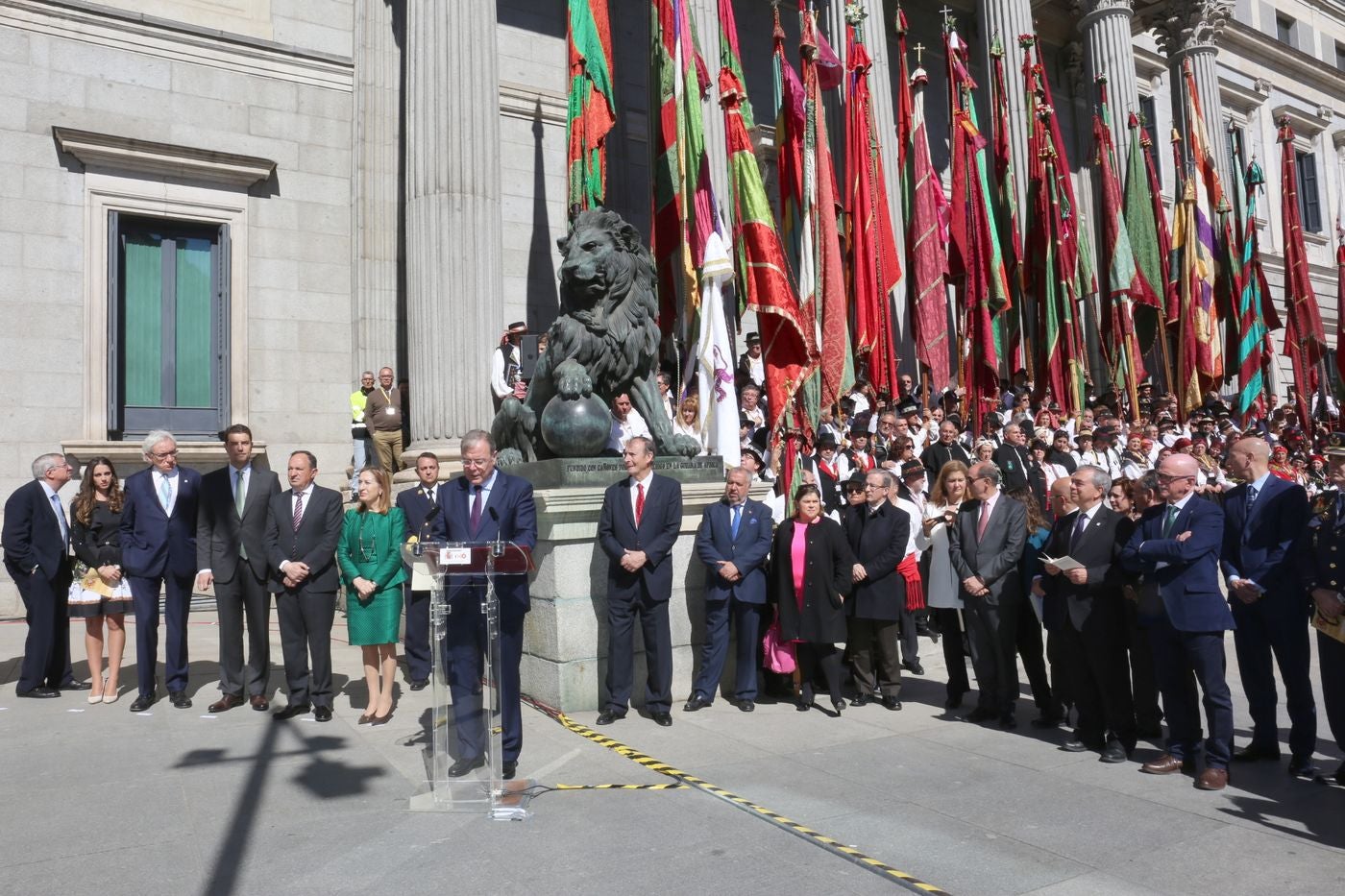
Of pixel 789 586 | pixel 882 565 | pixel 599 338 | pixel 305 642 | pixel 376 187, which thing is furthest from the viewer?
pixel 376 187

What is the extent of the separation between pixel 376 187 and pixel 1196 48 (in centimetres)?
2117

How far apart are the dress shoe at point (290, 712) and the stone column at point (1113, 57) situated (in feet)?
66.5

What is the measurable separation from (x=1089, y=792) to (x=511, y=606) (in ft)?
10.9

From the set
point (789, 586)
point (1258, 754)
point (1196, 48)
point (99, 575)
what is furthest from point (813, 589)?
point (1196, 48)

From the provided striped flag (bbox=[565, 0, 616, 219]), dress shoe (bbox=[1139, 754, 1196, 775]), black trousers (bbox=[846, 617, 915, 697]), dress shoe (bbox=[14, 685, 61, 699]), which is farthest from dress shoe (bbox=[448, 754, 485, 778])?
striped flag (bbox=[565, 0, 616, 219])

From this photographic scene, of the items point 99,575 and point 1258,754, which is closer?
point 1258,754

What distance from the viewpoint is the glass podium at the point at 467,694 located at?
493cm

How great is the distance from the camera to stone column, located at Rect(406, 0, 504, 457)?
12477 millimetres

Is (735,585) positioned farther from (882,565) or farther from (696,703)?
(882,565)

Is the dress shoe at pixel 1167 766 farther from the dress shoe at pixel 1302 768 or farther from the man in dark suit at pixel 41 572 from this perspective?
the man in dark suit at pixel 41 572

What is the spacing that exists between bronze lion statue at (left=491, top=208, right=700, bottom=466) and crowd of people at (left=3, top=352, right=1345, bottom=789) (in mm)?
605

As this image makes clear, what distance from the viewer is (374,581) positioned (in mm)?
6996

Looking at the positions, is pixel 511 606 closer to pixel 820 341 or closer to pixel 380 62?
pixel 820 341

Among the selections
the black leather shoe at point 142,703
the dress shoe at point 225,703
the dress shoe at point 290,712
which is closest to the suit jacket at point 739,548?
the dress shoe at point 290,712
